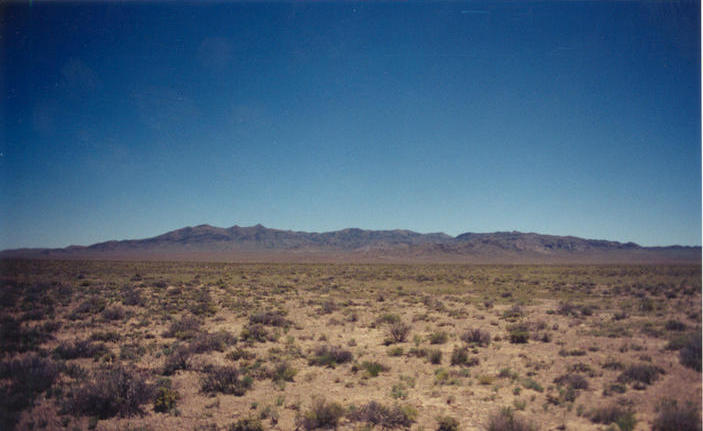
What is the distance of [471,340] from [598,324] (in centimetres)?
636

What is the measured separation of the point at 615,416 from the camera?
22.8 feet

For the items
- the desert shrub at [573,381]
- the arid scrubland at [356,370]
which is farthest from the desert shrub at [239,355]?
the desert shrub at [573,381]

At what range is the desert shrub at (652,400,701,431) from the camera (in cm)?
621

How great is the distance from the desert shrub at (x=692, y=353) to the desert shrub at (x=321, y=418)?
25.4ft

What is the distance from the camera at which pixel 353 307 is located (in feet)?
74.0

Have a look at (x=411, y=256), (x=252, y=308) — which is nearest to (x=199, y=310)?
(x=252, y=308)

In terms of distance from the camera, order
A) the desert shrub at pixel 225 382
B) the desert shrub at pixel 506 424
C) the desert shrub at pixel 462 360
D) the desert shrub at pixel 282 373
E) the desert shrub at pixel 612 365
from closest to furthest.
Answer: the desert shrub at pixel 506 424
the desert shrub at pixel 225 382
the desert shrub at pixel 612 365
the desert shrub at pixel 282 373
the desert shrub at pixel 462 360

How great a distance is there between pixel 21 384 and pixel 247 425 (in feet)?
20.4

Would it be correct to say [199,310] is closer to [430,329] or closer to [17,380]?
[17,380]

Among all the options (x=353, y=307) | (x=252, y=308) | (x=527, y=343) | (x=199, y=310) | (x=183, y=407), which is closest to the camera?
(x=183, y=407)

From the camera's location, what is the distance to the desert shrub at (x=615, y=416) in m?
6.62

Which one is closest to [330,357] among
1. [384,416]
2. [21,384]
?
[384,416]

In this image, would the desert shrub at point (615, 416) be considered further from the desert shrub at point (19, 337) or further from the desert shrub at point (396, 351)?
the desert shrub at point (19, 337)

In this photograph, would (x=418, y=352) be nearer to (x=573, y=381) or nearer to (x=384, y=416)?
(x=573, y=381)
